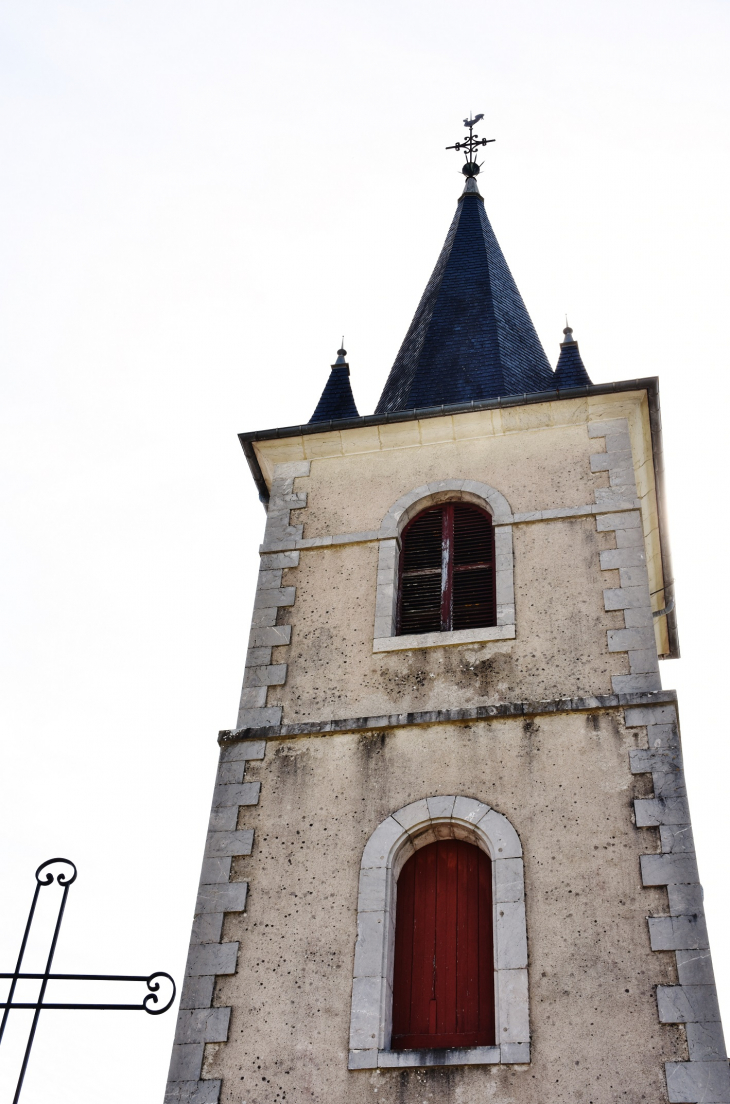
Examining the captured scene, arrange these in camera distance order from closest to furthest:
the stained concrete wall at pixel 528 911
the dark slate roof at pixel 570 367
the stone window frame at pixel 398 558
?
the stained concrete wall at pixel 528 911, the stone window frame at pixel 398 558, the dark slate roof at pixel 570 367

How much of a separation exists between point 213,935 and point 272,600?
10.4 feet

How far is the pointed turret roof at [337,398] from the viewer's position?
12.8 metres

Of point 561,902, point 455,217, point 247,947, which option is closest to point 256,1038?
point 247,947

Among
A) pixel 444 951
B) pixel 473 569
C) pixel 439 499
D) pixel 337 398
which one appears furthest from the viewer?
pixel 337 398

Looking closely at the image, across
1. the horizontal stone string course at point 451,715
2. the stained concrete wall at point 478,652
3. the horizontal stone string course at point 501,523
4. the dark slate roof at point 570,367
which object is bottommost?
the horizontal stone string course at point 451,715

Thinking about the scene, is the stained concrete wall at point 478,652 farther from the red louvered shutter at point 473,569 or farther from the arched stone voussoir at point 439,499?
the arched stone voussoir at point 439,499

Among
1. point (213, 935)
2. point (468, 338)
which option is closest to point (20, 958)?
point (213, 935)

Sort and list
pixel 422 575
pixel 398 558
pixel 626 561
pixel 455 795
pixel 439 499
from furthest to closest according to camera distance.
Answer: pixel 439 499 → pixel 398 558 → pixel 422 575 → pixel 626 561 → pixel 455 795

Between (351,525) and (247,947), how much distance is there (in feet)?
13.7

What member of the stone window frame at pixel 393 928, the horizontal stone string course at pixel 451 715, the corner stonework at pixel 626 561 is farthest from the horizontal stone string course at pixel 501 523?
the stone window frame at pixel 393 928

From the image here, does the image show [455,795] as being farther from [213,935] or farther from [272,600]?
[272,600]

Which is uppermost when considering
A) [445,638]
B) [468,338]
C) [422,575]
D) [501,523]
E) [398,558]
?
[468,338]

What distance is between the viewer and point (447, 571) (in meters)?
10.6

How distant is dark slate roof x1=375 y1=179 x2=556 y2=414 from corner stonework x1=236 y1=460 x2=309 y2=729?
76.2 inches
